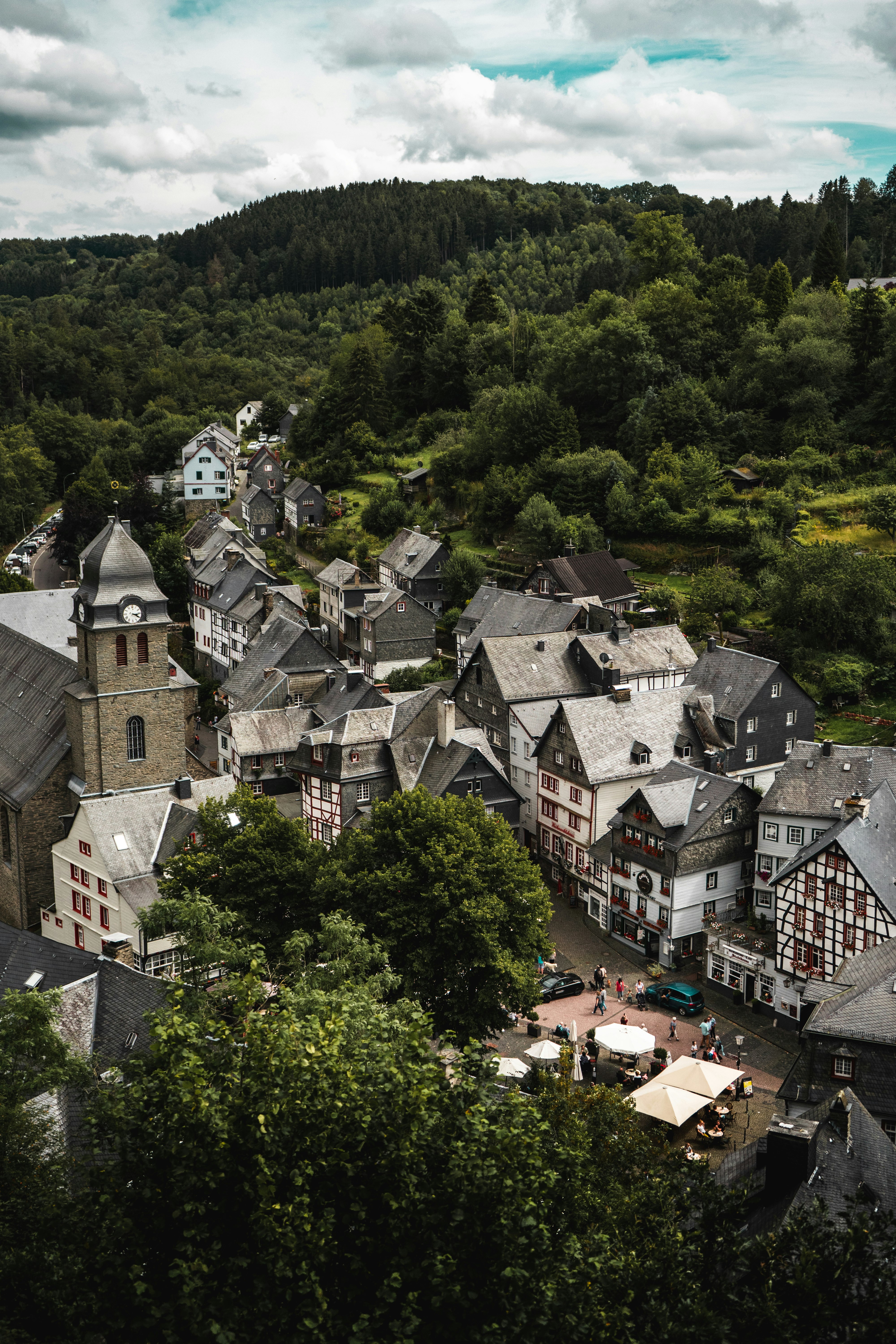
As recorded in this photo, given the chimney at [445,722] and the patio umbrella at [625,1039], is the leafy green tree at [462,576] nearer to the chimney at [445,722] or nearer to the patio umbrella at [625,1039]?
the chimney at [445,722]

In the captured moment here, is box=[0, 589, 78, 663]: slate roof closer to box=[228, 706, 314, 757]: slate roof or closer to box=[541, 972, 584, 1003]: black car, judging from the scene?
box=[228, 706, 314, 757]: slate roof

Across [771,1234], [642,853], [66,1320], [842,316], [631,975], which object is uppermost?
[842,316]

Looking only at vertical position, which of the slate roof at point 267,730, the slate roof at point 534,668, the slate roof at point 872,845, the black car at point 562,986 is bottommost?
the black car at point 562,986

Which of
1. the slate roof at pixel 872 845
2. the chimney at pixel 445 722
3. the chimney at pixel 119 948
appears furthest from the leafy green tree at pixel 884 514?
the chimney at pixel 119 948

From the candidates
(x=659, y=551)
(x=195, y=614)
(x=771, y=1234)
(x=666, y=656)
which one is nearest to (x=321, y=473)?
(x=195, y=614)

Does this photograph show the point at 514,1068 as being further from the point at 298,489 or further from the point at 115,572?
the point at 298,489

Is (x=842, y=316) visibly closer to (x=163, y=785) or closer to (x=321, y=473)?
(x=321, y=473)
